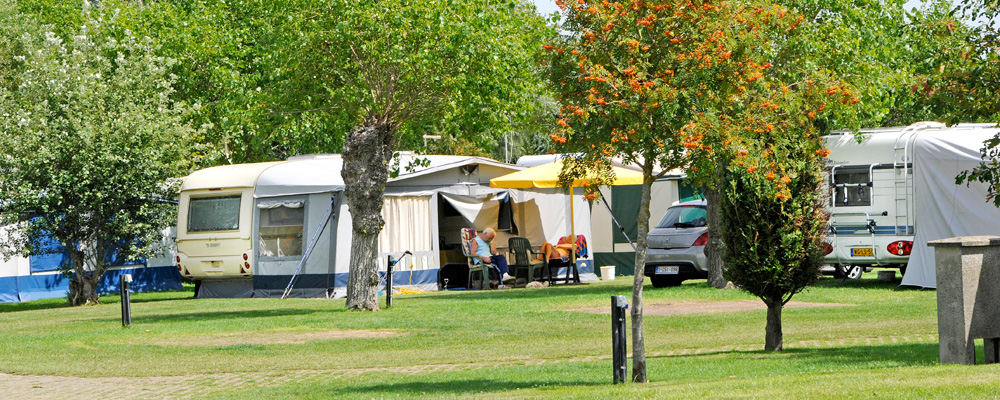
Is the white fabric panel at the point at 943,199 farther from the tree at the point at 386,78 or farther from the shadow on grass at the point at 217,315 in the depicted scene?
the shadow on grass at the point at 217,315

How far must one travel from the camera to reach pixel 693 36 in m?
7.97

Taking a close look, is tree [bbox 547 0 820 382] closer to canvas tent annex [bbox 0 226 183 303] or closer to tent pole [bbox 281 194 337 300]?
tent pole [bbox 281 194 337 300]

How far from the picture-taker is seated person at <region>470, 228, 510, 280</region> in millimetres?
21359

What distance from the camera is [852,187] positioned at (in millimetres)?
18406

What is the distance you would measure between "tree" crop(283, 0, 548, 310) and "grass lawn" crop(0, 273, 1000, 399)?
180 cm

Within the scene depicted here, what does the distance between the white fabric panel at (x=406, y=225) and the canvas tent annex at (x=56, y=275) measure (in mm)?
4468

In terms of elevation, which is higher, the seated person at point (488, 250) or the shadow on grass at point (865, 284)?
the seated person at point (488, 250)

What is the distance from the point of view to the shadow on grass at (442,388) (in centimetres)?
848

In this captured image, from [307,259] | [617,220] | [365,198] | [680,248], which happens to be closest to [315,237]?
[307,259]

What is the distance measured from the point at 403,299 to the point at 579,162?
10647mm

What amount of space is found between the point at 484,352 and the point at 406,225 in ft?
33.2

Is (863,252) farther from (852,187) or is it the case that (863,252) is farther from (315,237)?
(315,237)

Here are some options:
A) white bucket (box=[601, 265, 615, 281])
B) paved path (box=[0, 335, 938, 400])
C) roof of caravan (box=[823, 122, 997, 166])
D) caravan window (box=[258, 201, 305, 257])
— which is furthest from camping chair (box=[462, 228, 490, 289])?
paved path (box=[0, 335, 938, 400])

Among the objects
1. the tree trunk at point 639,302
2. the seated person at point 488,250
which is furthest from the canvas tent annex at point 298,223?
the tree trunk at point 639,302
